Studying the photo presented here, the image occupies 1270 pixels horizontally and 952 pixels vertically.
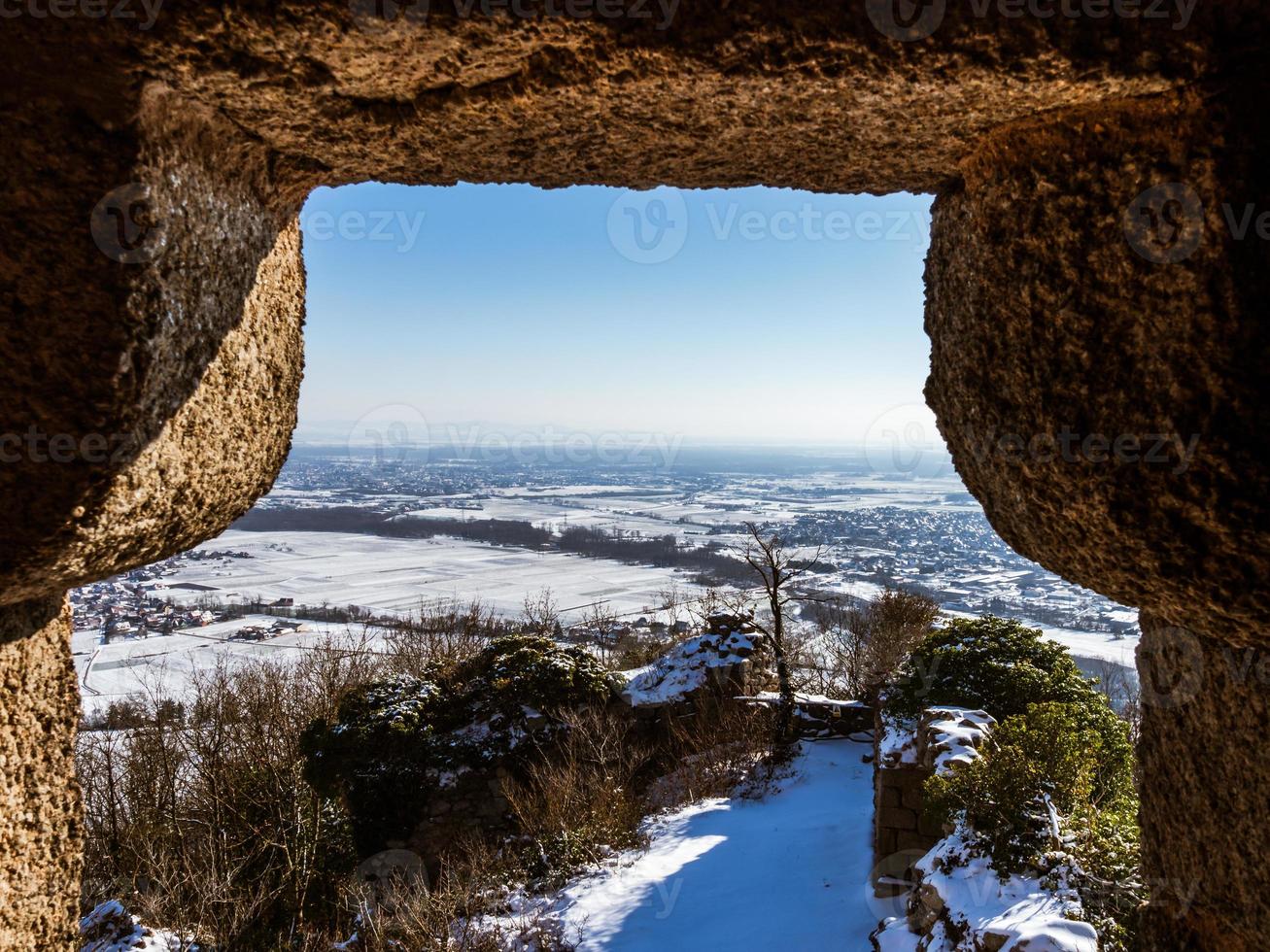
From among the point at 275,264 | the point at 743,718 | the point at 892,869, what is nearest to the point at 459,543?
the point at 743,718

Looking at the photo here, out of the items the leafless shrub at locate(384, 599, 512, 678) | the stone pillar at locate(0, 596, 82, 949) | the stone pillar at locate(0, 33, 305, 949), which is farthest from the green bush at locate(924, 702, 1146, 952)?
the leafless shrub at locate(384, 599, 512, 678)

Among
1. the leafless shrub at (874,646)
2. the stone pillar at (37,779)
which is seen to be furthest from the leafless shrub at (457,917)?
the leafless shrub at (874,646)

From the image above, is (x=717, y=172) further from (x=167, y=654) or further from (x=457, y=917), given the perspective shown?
(x=167, y=654)

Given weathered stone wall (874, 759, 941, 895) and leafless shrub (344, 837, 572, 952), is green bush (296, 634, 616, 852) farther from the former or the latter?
weathered stone wall (874, 759, 941, 895)

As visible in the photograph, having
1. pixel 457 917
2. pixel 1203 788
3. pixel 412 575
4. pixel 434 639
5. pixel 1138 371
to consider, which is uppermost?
pixel 1138 371

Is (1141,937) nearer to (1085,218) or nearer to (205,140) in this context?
(1085,218)

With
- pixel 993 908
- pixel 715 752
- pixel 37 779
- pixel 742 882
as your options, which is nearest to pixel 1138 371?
pixel 37 779
